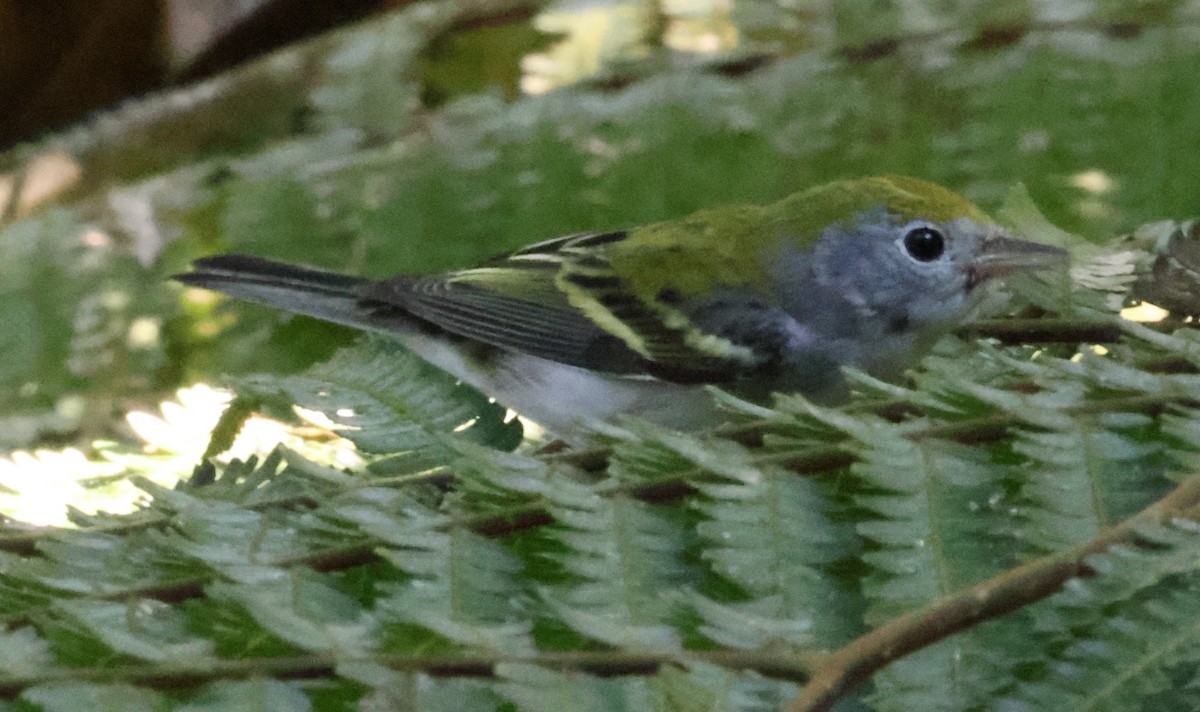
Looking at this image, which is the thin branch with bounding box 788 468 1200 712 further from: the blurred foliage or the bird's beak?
the bird's beak

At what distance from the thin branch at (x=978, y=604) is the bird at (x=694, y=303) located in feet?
1.55

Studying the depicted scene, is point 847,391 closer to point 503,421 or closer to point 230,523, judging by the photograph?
point 503,421

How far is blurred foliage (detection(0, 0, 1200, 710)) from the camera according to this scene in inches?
19.3

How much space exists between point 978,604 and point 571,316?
2.05ft

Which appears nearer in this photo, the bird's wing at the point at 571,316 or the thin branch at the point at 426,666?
the thin branch at the point at 426,666

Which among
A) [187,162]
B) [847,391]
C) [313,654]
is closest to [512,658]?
[313,654]

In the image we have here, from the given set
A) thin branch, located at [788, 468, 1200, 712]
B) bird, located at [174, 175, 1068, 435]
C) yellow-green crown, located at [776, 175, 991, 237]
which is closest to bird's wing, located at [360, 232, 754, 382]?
bird, located at [174, 175, 1068, 435]

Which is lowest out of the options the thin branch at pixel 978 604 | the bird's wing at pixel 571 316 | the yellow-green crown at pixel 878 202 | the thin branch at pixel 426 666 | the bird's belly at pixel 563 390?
the thin branch at pixel 426 666

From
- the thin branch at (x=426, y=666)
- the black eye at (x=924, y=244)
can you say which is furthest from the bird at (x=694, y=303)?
the thin branch at (x=426, y=666)

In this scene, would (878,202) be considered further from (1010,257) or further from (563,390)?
(563,390)

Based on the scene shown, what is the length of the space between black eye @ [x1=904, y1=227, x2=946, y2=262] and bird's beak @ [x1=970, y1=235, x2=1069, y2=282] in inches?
1.6

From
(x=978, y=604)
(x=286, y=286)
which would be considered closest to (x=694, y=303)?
(x=286, y=286)

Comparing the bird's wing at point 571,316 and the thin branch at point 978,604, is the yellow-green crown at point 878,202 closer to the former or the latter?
the bird's wing at point 571,316

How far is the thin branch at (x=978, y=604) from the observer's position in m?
0.45
